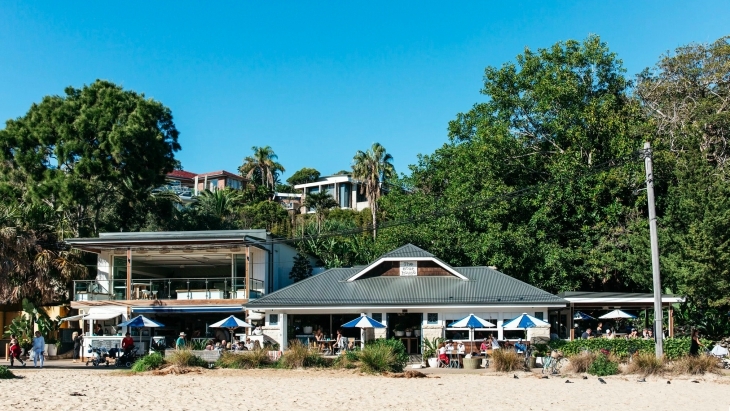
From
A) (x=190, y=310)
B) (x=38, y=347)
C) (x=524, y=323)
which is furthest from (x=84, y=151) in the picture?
(x=524, y=323)

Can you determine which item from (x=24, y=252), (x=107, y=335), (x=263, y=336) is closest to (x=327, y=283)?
(x=263, y=336)

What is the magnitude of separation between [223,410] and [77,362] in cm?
2109

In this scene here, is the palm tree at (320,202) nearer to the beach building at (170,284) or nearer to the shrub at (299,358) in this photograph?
the beach building at (170,284)

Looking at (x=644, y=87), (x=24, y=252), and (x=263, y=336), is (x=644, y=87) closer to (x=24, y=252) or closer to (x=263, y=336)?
(x=263, y=336)

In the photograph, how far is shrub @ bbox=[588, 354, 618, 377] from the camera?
26688 mm

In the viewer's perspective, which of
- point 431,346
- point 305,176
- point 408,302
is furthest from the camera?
point 305,176

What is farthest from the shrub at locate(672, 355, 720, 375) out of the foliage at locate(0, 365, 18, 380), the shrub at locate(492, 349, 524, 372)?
the foliage at locate(0, 365, 18, 380)

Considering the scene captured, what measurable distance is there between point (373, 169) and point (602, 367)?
152ft

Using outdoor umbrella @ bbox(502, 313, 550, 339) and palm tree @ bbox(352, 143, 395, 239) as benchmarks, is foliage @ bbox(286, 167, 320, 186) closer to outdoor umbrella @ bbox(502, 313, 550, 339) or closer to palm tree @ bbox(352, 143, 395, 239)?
palm tree @ bbox(352, 143, 395, 239)

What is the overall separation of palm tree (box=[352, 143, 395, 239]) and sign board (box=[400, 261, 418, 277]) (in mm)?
32413

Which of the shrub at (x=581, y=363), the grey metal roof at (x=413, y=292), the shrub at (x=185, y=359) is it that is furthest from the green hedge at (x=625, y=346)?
the shrub at (x=185, y=359)

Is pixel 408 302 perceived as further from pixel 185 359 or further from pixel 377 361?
pixel 185 359

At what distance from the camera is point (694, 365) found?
2639cm

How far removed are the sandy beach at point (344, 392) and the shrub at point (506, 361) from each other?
35.8 inches
